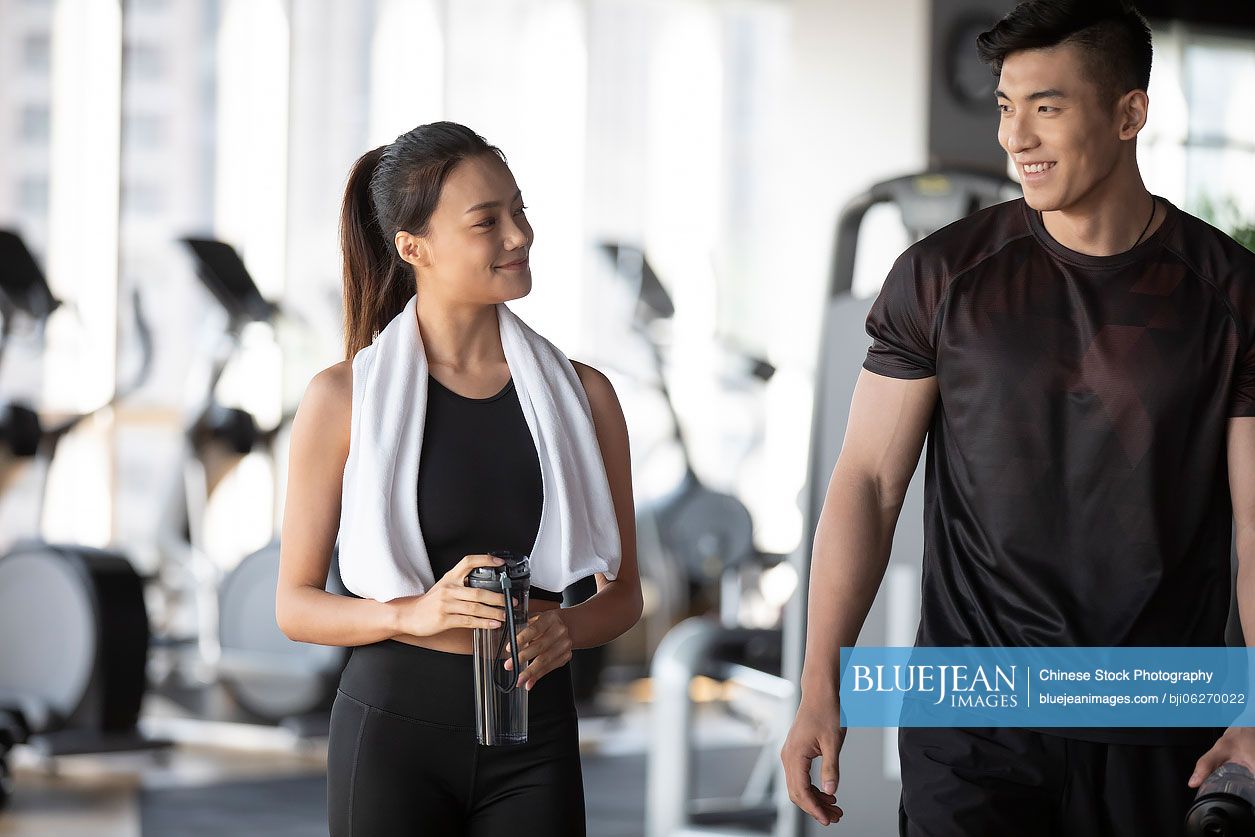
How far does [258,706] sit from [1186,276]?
4.05 metres

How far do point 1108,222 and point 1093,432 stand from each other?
24 cm

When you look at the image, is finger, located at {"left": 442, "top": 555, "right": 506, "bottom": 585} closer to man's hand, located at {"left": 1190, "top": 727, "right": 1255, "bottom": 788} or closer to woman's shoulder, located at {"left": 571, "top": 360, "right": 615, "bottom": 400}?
woman's shoulder, located at {"left": 571, "top": 360, "right": 615, "bottom": 400}

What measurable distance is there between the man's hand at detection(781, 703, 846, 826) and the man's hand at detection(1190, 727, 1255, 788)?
38cm

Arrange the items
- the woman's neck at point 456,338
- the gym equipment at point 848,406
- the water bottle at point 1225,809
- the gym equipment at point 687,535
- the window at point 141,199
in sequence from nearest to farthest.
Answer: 1. the water bottle at point 1225,809
2. the woman's neck at point 456,338
3. the gym equipment at point 848,406
4. the gym equipment at point 687,535
5. the window at point 141,199

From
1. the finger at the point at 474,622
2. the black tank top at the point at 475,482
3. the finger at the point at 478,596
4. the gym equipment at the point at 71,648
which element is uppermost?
the black tank top at the point at 475,482

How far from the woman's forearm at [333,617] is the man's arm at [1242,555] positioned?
88cm

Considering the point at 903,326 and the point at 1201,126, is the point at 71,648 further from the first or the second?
the point at 1201,126

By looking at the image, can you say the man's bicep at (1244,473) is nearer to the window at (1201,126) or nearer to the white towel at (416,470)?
the white towel at (416,470)

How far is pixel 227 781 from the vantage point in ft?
15.1

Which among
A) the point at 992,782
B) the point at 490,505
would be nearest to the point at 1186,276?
the point at 992,782

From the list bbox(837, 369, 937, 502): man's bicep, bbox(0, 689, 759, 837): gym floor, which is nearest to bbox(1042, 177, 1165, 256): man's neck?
bbox(837, 369, 937, 502): man's bicep

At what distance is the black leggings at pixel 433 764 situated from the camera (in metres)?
1.55

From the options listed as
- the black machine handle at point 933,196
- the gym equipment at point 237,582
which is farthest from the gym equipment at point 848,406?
the gym equipment at point 237,582

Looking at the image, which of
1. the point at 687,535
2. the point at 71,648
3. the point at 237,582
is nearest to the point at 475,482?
the point at 71,648
